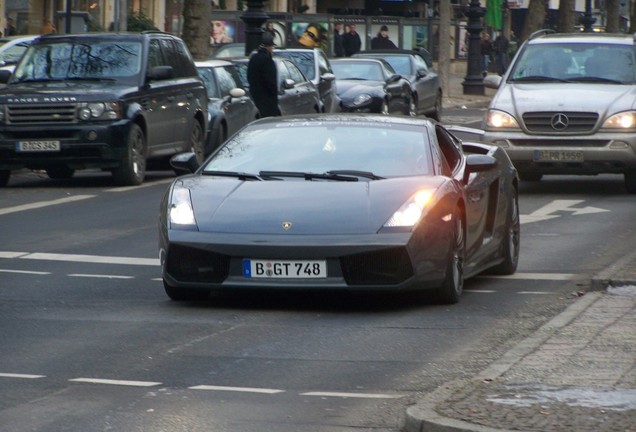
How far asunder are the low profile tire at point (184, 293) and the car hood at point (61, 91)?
996 centimetres

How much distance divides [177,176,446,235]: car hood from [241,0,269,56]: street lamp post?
20.3 m

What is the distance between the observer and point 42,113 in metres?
20.7

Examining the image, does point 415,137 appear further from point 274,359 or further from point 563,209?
point 563,209

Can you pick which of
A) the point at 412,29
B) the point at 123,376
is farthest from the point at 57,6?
the point at 123,376

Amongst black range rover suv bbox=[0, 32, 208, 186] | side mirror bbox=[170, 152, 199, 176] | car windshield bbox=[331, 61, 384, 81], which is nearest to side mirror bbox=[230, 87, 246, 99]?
black range rover suv bbox=[0, 32, 208, 186]

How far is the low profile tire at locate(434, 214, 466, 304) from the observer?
10811mm

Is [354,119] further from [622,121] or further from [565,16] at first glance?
[565,16]

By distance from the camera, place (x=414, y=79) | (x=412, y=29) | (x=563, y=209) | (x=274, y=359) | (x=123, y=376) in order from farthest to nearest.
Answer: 1. (x=412, y=29)
2. (x=414, y=79)
3. (x=563, y=209)
4. (x=274, y=359)
5. (x=123, y=376)

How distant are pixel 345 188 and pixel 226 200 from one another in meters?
0.78

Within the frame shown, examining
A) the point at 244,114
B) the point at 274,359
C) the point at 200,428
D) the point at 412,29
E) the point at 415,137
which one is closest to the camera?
the point at 200,428

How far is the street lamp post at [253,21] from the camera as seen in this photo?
31.2m

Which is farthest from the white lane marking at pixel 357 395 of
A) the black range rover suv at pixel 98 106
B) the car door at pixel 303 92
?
the car door at pixel 303 92

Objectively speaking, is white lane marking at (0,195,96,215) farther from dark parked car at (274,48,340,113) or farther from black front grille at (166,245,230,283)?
dark parked car at (274,48,340,113)

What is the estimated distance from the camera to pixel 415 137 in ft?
38.8
